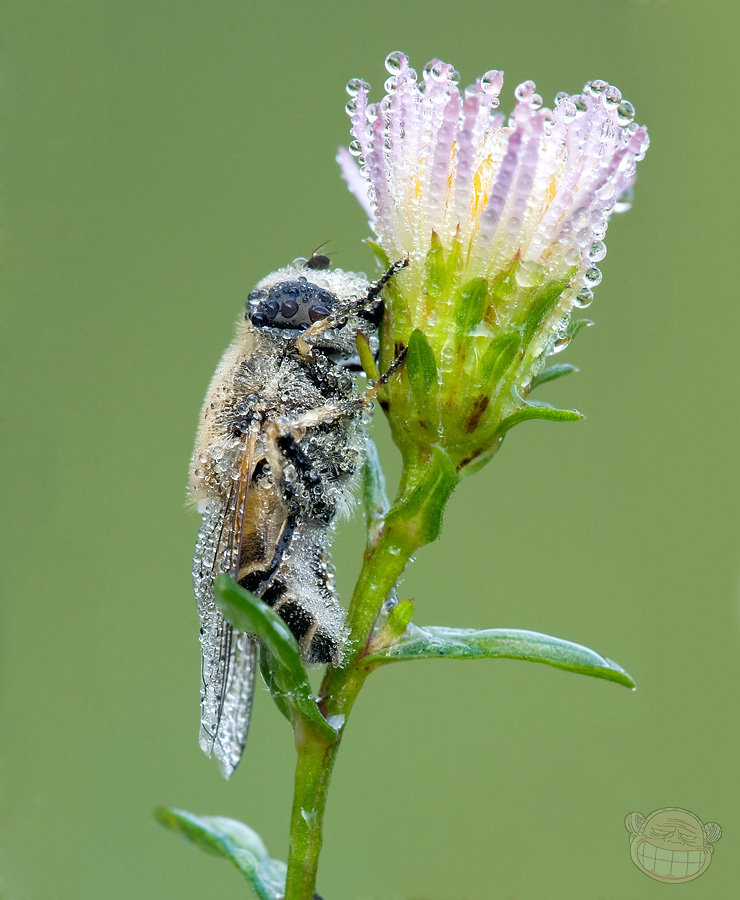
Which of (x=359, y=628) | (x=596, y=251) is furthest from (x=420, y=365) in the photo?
(x=359, y=628)

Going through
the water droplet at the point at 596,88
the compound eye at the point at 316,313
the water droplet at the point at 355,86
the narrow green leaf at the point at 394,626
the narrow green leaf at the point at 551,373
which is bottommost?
the narrow green leaf at the point at 394,626

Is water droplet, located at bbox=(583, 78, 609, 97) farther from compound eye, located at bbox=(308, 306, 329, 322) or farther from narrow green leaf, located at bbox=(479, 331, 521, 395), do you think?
compound eye, located at bbox=(308, 306, 329, 322)

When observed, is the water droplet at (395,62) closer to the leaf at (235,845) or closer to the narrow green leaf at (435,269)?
the narrow green leaf at (435,269)

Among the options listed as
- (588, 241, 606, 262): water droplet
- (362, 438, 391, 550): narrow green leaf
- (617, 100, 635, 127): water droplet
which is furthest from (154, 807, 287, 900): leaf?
(617, 100, 635, 127): water droplet

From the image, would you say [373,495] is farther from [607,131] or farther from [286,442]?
[607,131]

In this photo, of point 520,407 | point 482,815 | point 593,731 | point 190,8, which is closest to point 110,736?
point 482,815

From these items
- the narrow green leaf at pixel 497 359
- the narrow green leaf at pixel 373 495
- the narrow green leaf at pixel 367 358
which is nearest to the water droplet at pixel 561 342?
the narrow green leaf at pixel 497 359
